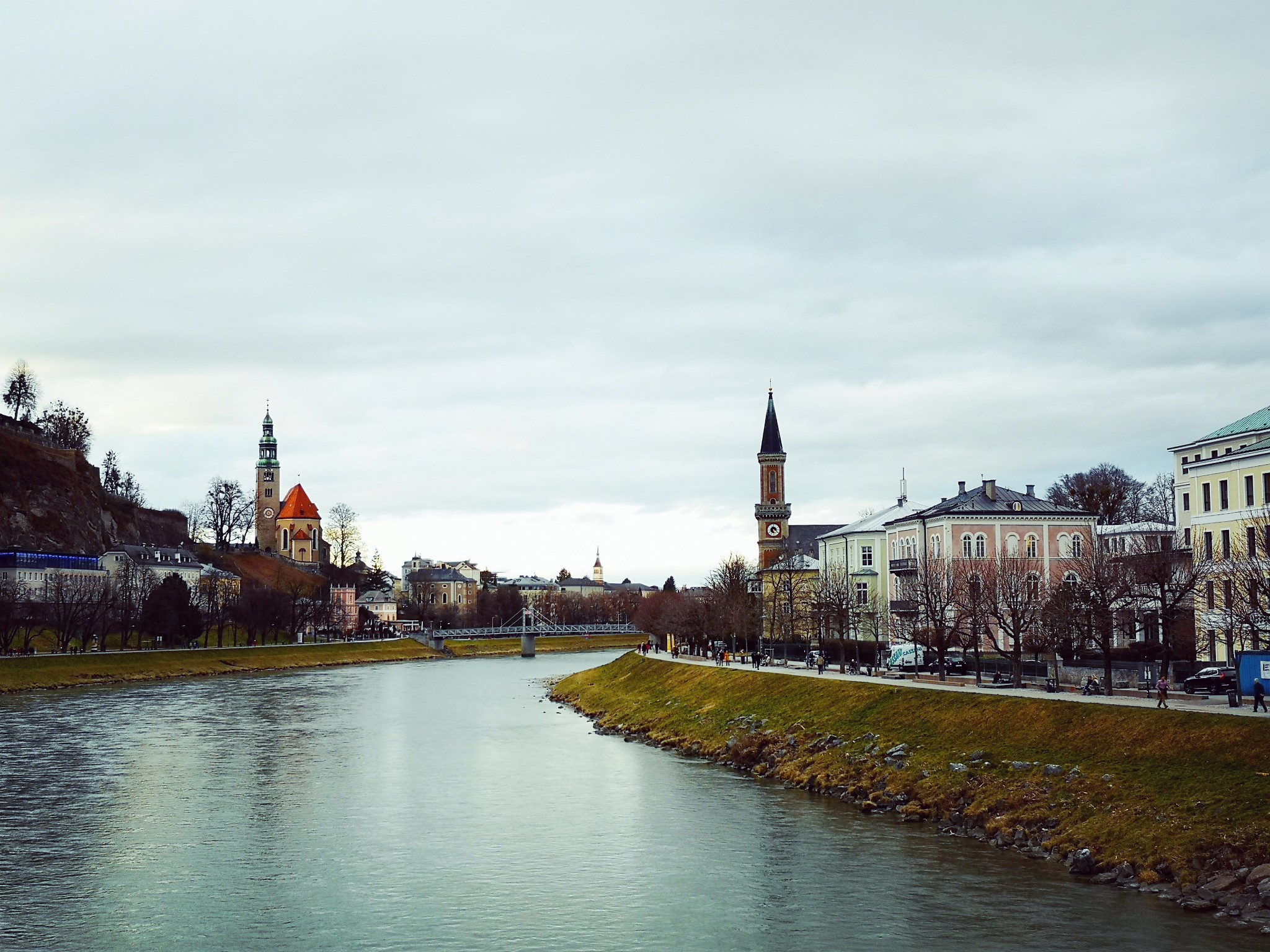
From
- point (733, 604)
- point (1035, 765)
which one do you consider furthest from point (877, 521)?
point (1035, 765)

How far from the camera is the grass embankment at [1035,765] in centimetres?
3117

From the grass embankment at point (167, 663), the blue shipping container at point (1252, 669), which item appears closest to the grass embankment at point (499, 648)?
the grass embankment at point (167, 663)

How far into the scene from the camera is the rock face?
158000 mm

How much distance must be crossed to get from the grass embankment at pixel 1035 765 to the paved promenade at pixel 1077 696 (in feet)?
3.60

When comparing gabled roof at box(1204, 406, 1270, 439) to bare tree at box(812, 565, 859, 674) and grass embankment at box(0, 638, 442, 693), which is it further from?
grass embankment at box(0, 638, 442, 693)

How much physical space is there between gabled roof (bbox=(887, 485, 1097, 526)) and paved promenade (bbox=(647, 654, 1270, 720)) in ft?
79.1

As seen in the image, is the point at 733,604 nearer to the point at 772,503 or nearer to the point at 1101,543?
the point at 1101,543

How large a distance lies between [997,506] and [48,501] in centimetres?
12564

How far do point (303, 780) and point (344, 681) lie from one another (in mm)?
68738

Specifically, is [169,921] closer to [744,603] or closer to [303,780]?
[303,780]

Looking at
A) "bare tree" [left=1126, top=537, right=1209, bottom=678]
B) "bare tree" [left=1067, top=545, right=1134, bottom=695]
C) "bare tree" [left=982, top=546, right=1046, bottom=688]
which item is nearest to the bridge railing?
"bare tree" [left=982, top=546, right=1046, bottom=688]

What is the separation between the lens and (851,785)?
1716 inches

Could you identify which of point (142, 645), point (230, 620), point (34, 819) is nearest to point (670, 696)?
point (34, 819)

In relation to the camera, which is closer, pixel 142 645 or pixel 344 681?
pixel 344 681
